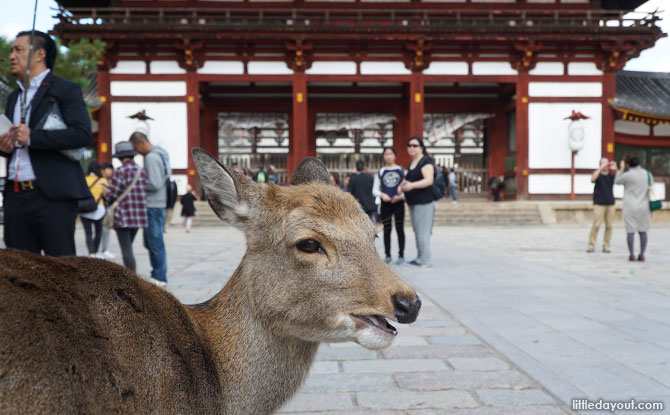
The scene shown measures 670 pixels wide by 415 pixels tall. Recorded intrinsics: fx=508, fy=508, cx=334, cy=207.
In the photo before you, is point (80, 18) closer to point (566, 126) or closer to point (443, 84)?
point (443, 84)

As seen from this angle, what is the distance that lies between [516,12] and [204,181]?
71.2 feet

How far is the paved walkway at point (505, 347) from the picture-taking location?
285 centimetres

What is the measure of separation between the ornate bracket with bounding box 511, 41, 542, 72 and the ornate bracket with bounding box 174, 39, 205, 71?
40.7 feet

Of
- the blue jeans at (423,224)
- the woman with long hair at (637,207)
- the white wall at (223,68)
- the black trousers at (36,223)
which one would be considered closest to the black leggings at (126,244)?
the black trousers at (36,223)

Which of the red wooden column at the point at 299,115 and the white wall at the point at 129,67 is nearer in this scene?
the white wall at the point at 129,67

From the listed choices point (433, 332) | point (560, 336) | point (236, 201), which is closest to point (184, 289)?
point (433, 332)

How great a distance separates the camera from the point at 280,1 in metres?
21.1

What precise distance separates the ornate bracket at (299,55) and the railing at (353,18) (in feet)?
2.43

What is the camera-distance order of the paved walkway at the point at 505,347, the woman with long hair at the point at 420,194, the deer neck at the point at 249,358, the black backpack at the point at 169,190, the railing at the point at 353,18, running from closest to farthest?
1. the deer neck at the point at 249,358
2. the paved walkway at the point at 505,347
3. the black backpack at the point at 169,190
4. the woman with long hair at the point at 420,194
5. the railing at the point at 353,18

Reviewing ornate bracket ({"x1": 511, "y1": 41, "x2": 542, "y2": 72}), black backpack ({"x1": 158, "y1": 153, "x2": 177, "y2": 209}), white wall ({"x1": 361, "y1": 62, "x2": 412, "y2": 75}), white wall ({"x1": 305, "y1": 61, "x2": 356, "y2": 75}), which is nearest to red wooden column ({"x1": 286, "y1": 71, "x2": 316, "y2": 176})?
white wall ({"x1": 305, "y1": 61, "x2": 356, "y2": 75})

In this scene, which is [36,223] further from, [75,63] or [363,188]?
[75,63]

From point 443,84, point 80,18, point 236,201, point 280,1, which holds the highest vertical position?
point 280,1

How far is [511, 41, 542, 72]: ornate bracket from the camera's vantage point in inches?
787

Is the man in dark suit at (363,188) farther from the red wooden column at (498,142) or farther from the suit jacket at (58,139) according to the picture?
the red wooden column at (498,142)
